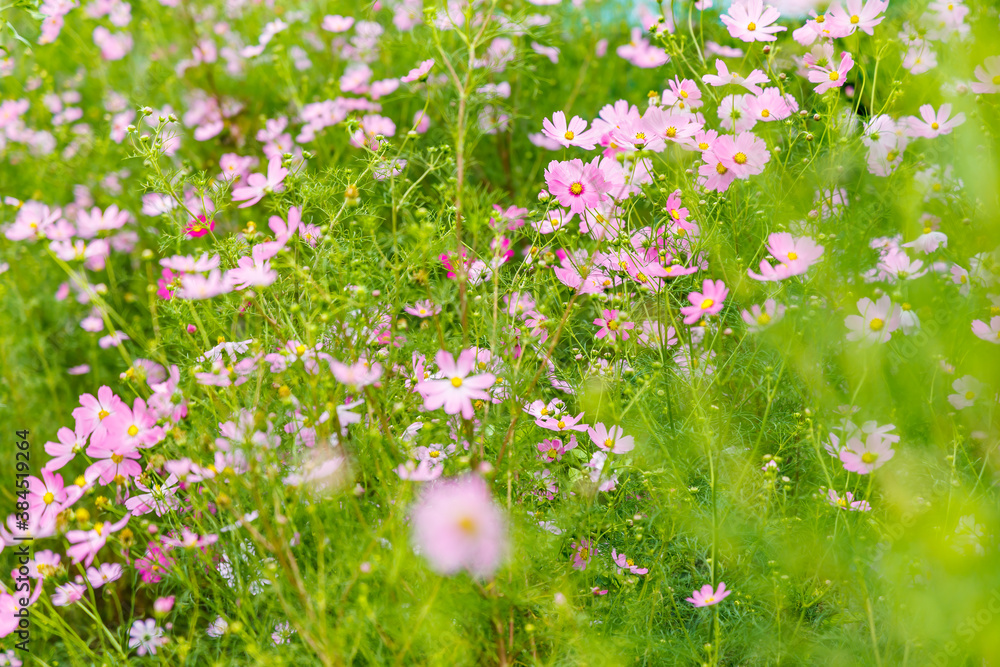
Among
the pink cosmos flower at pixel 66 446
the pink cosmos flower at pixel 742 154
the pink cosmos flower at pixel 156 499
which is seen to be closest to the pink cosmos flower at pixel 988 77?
the pink cosmos flower at pixel 742 154

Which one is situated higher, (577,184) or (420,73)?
(420,73)

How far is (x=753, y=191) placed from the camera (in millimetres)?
1485

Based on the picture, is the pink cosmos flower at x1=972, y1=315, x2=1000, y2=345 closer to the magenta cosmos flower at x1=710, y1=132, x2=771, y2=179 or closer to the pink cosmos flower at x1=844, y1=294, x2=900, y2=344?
the pink cosmos flower at x1=844, y1=294, x2=900, y2=344

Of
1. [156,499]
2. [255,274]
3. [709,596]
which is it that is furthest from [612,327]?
[156,499]

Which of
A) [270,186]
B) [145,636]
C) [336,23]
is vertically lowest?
[145,636]

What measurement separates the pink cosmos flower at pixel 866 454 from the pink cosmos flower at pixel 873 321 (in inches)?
5.9

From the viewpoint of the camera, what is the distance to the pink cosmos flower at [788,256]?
1.02 meters

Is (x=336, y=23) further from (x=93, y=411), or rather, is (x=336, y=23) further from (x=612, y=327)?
(x=612, y=327)

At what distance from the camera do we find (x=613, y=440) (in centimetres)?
106

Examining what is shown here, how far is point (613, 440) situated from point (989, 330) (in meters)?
0.67

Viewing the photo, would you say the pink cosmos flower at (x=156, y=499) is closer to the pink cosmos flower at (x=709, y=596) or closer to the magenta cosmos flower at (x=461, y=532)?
the magenta cosmos flower at (x=461, y=532)

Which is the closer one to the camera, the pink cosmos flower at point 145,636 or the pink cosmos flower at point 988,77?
the pink cosmos flower at point 145,636

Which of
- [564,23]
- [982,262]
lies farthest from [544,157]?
[982,262]

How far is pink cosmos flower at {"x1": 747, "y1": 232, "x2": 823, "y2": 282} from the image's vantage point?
1.02 metres
